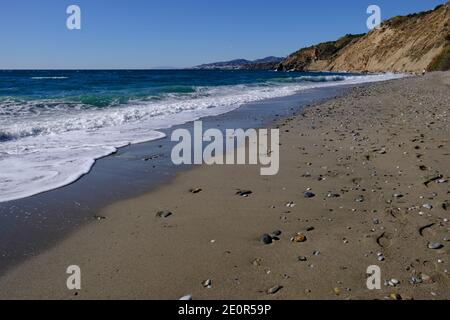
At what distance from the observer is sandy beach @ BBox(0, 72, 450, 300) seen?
10.9 feet

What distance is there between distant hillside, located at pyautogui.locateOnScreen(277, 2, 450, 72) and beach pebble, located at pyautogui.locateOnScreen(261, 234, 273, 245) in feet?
161

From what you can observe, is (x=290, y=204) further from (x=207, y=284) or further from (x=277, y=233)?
(x=207, y=284)

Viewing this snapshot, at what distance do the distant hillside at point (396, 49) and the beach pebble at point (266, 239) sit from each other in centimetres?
4919

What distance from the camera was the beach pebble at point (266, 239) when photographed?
4118mm

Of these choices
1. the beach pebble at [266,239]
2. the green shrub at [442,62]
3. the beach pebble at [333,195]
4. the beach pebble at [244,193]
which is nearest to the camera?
the beach pebble at [266,239]

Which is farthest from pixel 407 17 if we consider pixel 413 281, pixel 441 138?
pixel 413 281

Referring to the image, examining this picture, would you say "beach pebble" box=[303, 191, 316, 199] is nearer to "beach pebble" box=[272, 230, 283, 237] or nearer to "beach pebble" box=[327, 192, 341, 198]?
"beach pebble" box=[327, 192, 341, 198]

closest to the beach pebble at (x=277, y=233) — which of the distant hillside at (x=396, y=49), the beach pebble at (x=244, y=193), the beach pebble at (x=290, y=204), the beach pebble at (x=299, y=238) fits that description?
the beach pebble at (x=299, y=238)

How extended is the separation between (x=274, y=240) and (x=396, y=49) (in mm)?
83970

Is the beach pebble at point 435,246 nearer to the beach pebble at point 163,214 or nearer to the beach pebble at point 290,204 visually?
the beach pebble at point 290,204

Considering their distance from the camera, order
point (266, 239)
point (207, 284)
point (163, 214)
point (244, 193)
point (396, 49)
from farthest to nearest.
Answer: point (396, 49) → point (244, 193) → point (163, 214) → point (266, 239) → point (207, 284)

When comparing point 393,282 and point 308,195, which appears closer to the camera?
point 393,282

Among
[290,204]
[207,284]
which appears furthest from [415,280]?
[290,204]

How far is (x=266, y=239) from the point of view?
4.16m
